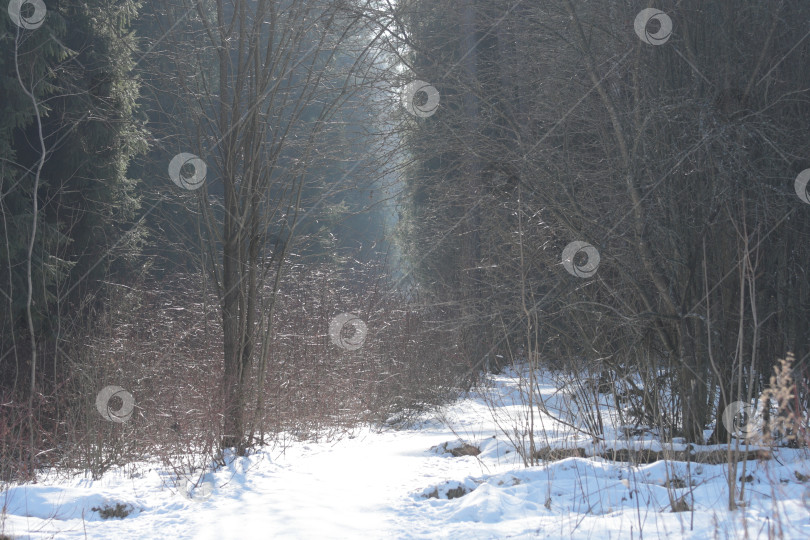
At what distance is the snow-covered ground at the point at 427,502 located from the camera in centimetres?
365

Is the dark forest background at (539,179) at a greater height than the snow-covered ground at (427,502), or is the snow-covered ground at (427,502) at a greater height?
the dark forest background at (539,179)

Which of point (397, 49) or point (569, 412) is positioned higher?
point (397, 49)

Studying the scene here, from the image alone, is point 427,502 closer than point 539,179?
Yes

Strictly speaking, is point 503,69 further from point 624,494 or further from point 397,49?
point 624,494

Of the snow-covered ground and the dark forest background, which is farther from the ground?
the dark forest background

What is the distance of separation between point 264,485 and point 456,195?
3.44 m

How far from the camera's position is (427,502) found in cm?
455

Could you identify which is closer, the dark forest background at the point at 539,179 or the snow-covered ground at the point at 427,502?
the snow-covered ground at the point at 427,502

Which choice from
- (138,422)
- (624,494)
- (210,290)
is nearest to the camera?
(624,494)

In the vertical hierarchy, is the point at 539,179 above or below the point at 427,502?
above

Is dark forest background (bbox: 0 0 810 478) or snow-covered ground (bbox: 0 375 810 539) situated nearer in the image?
snow-covered ground (bbox: 0 375 810 539)

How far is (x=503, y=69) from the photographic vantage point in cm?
722

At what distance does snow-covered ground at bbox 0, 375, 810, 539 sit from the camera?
12.0 ft

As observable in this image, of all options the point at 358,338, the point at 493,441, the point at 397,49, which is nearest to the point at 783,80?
the point at 397,49
